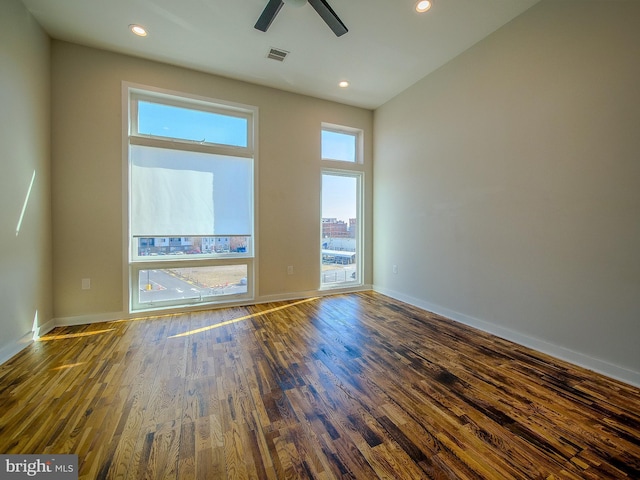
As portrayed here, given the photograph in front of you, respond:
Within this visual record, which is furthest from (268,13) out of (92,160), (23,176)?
(23,176)

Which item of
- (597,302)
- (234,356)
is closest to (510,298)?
(597,302)

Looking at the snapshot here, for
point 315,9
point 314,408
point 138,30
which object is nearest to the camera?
point 314,408

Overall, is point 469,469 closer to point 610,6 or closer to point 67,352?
point 67,352

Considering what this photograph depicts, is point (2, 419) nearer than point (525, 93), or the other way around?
point (2, 419)

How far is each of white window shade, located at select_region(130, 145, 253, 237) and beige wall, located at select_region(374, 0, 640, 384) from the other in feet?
8.58

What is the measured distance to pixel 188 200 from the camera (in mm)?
3631

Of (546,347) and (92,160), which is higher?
(92,160)

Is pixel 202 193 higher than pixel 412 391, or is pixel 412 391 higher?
pixel 202 193

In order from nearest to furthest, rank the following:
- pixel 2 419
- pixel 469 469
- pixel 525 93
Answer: pixel 469 469
pixel 2 419
pixel 525 93

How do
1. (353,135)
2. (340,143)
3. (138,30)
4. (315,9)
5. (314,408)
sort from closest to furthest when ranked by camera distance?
(314,408)
(315,9)
(138,30)
(340,143)
(353,135)

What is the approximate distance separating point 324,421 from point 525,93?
11.1 ft

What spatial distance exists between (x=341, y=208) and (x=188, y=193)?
241cm

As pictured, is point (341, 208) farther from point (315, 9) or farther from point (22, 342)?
point (22, 342)

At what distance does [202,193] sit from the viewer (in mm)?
3715
